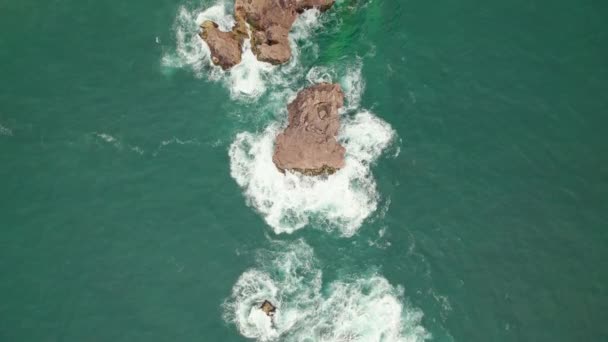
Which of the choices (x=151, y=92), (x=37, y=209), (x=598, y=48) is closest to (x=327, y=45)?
(x=151, y=92)

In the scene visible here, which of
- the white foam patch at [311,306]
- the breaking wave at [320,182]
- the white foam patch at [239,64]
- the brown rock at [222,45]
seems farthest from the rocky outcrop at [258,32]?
the white foam patch at [311,306]

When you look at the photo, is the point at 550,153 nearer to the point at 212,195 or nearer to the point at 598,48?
the point at 598,48

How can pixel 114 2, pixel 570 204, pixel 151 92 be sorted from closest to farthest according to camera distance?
pixel 570 204 → pixel 151 92 → pixel 114 2

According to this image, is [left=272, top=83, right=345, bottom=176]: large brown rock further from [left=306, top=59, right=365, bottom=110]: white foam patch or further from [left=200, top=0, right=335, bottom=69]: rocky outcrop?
[left=200, top=0, right=335, bottom=69]: rocky outcrop

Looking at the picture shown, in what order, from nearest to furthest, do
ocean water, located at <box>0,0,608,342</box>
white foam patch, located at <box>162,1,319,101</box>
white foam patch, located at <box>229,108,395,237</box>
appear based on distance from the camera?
1. ocean water, located at <box>0,0,608,342</box>
2. white foam patch, located at <box>229,108,395,237</box>
3. white foam patch, located at <box>162,1,319,101</box>

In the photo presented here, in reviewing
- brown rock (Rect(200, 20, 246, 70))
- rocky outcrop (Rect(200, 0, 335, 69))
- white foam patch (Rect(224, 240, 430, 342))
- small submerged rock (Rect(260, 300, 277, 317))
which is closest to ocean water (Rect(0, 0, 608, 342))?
white foam patch (Rect(224, 240, 430, 342))

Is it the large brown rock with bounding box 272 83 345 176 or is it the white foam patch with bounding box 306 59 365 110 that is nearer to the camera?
the large brown rock with bounding box 272 83 345 176
